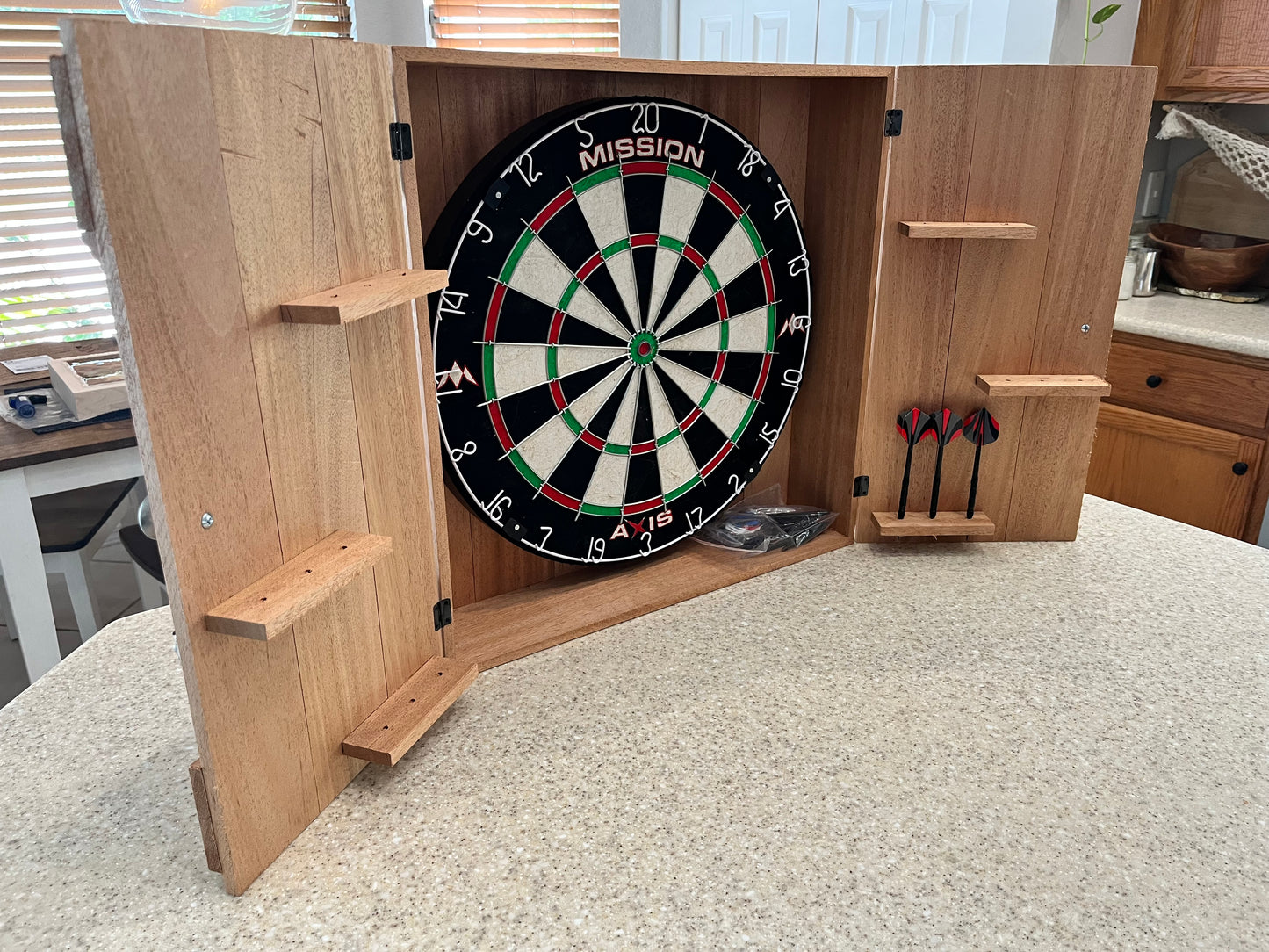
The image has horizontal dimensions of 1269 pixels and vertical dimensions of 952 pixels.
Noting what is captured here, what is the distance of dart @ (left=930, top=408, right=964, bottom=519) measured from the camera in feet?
5.29

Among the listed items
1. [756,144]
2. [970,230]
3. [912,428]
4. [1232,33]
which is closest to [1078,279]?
[970,230]

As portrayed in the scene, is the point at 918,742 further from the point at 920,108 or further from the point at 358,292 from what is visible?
the point at 920,108

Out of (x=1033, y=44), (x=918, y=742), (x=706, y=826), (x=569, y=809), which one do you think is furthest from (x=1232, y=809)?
(x=1033, y=44)

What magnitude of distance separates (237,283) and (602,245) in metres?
0.60

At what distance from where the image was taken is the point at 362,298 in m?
0.95

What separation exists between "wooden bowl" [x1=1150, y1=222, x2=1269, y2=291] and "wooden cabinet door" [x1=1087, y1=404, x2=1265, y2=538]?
525mm

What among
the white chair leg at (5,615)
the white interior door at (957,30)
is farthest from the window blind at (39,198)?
the white interior door at (957,30)

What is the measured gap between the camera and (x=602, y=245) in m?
1.37

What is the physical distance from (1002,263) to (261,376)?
3.75ft

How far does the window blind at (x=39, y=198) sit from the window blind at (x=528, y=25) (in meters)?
0.38

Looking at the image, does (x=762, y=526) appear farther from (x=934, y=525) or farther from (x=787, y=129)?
(x=787, y=129)

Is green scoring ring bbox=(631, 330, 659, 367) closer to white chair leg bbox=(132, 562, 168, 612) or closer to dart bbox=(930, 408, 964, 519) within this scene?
dart bbox=(930, 408, 964, 519)

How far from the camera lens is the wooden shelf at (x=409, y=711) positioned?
1.08 m

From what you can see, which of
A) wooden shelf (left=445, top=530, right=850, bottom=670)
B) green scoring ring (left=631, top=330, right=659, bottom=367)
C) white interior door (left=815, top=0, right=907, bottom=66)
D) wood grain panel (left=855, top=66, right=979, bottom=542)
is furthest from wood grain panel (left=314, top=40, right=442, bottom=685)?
white interior door (left=815, top=0, right=907, bottom=66)
